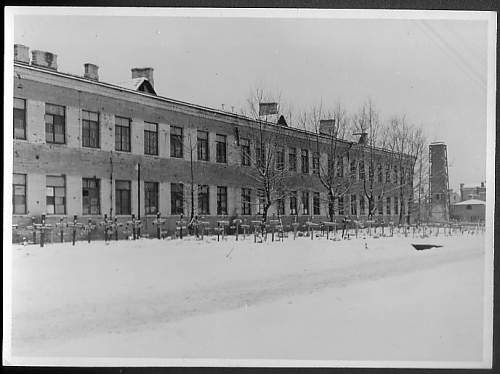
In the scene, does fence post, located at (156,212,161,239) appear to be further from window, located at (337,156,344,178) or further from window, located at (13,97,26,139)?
window, located at (337,156,344,178)

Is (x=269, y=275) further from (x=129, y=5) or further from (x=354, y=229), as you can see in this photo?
(x=129, y=5)

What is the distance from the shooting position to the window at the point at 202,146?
17.0 ft

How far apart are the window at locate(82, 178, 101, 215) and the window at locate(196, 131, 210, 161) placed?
863 millimetres

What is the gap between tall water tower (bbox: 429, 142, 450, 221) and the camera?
5156mm

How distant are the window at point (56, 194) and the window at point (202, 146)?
1.10 meters

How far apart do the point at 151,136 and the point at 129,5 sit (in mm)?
1057

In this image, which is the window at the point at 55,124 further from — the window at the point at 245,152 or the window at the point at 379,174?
the window at the point at 379,174

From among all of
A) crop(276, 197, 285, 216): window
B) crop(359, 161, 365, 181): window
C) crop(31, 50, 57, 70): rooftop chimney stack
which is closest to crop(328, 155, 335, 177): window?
crop(359, 161, 365, 181): window

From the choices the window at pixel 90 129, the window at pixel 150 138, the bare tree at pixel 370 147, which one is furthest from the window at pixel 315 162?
the window at pixel 90 129

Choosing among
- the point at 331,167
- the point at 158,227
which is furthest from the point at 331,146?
the point at 158,227

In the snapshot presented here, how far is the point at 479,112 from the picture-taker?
5.09 m

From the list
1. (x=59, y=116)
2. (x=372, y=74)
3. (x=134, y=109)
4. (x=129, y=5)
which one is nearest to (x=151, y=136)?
(x=134, y=109)

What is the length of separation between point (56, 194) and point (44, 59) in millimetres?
1065

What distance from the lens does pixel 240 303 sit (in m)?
5.02
